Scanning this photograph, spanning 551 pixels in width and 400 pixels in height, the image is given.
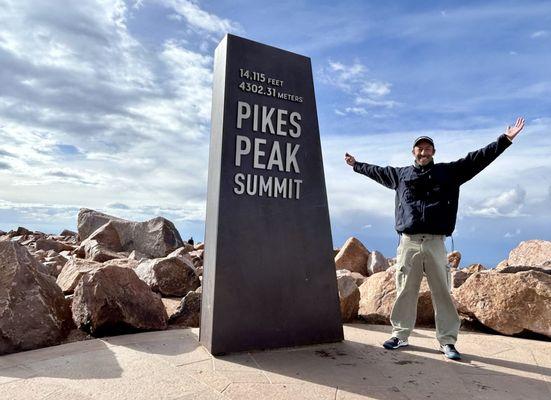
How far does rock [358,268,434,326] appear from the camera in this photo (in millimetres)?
6066

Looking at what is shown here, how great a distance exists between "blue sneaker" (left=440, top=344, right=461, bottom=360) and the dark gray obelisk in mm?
1056

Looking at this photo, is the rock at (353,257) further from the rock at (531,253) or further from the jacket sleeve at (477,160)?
the jacket sleeve at (477,160)

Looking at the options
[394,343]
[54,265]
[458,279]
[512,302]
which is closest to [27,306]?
[394,343]

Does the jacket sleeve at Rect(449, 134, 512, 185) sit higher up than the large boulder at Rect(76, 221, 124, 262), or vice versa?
the jacket sleeve at Rect(449, 134, 512, 185)

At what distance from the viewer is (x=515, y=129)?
15.1 feet

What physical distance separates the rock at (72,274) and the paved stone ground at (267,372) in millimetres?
2126

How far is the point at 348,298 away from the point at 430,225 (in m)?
1.75

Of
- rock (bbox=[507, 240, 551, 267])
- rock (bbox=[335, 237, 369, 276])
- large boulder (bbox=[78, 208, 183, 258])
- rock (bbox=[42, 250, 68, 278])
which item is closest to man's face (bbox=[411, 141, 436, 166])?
rock (bbox=[335, 237, 369, 276])

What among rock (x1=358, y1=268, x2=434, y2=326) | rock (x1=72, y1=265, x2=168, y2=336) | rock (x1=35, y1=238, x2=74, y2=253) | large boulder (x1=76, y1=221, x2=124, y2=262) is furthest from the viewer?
rock (x1=35, y1=238, x2=74, y2=253)

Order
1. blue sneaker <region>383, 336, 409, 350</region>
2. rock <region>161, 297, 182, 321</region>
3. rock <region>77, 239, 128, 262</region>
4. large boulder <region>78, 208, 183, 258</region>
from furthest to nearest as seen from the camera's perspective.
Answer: large boulder <region>78, 208, 183, 258</region>, rock <region>77, 239, 128, 262</region>, rock <region>161, 297, 182, 321</region>, blue sneaker <region>383, 336, 409, 350</region>

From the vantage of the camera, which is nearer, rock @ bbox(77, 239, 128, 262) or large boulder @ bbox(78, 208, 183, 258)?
rock @ bbox(77, 239, 128, 262)

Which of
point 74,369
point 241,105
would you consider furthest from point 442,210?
point 74,369

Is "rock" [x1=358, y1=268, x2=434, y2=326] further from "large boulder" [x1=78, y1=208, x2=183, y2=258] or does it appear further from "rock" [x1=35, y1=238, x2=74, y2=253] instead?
"rock" [x1=35, y1=238, x2=74, y2=253]

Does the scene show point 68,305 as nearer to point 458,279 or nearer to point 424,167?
point 424,167
